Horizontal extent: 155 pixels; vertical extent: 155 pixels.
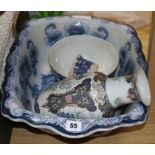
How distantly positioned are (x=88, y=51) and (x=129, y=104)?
0.17 meters

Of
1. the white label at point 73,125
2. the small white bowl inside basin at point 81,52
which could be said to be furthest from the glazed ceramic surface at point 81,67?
the white label at point 73,125

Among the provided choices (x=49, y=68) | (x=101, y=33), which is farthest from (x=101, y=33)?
(x=49, y=68)

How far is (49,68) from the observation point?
2.23 feet

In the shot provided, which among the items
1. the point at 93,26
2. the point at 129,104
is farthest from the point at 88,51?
the point at 129,104

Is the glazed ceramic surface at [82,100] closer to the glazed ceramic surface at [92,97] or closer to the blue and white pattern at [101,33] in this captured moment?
the glazed ceramic surface at [92,97]

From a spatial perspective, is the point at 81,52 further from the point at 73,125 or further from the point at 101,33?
the point at 73,125

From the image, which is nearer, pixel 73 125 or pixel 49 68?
pixel 73 125

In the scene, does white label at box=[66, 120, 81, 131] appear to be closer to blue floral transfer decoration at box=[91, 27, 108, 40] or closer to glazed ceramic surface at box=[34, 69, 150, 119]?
glazed ceramic surface at box=[34, 69, 150, 119]

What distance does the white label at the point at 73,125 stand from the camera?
0.47 metres

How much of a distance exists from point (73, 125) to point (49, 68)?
0.23 metres

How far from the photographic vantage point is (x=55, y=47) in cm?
65

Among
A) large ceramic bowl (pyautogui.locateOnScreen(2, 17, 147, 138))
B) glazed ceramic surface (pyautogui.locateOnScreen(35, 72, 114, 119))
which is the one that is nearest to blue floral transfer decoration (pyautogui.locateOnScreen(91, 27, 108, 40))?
large ceramic bowl (pyautogui.locateOnScreen(2, 17, 147, 138))

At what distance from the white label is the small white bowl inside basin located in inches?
6.9

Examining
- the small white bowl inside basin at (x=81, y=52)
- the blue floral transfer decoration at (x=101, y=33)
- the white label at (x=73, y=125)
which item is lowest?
the small white bowl inside basin at (x=81, y=52)
